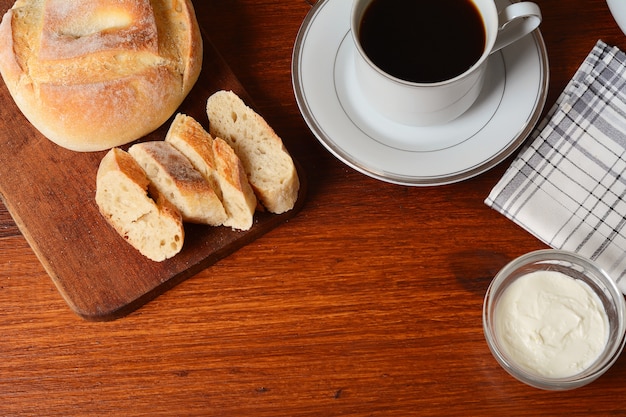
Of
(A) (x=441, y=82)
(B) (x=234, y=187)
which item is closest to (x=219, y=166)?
(B) (x=234, y=187)

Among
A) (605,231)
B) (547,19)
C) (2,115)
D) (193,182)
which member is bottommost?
(2,115)

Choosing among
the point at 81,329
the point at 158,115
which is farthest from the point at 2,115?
the point at 81,329

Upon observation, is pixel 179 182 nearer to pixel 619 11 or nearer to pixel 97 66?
pixel 97 66

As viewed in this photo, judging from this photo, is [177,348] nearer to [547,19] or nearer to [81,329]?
[81,329]

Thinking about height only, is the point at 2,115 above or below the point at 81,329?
above

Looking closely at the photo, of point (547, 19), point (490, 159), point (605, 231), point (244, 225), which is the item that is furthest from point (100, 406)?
point (547, 19)

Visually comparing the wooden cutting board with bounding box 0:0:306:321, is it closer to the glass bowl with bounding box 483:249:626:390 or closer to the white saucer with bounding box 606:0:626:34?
the glass bowl with bounding box 483:249:626:390

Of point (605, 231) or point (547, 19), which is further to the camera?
point (547, 19)

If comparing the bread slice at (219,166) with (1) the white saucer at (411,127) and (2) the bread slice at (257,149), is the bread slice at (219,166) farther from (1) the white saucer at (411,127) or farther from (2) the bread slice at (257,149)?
(1) the white saucer at (411,127)
